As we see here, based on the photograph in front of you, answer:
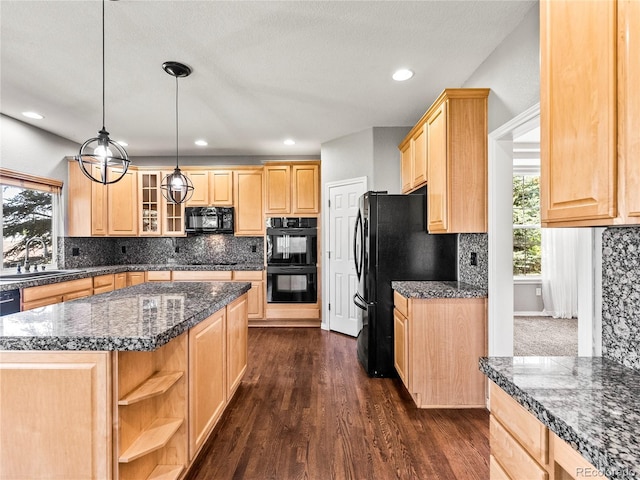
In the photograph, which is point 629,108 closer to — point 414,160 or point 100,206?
point 414,160

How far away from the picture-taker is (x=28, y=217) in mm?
3910

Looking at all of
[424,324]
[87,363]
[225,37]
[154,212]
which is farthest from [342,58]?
[154,212]

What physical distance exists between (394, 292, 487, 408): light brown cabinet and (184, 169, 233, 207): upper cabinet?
3.48 meters

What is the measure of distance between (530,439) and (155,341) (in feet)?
4.27

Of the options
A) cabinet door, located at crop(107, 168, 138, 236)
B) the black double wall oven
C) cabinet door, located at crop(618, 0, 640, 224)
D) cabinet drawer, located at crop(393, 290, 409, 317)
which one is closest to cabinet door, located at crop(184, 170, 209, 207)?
cabinet door, located at crop(107, 168, 138, 236)

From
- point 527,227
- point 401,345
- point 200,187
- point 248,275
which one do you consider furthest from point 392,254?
point 527,227

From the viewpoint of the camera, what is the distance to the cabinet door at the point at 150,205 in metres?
4.97

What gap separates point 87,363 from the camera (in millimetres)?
1280

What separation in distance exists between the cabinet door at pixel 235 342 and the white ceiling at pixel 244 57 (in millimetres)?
1859

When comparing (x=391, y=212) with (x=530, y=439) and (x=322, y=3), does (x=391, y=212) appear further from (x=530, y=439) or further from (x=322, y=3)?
(x=530, y=439)

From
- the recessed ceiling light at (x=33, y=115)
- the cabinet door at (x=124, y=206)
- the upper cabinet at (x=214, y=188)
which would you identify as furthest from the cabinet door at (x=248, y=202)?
the recessed ceiling light at (x=33, y=115)

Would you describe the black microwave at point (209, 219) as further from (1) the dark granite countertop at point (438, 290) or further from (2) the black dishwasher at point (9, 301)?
(1) the dark granite countertop at point (438, 290)

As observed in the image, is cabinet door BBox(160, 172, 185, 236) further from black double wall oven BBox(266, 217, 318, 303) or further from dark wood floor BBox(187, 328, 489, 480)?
dark wood floor BBox(187, 328, 489, 480)

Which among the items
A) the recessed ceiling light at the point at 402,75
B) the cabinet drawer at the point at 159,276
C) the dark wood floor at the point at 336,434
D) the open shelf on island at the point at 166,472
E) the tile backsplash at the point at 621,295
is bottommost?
the dark wood floor at the point at 336,434
